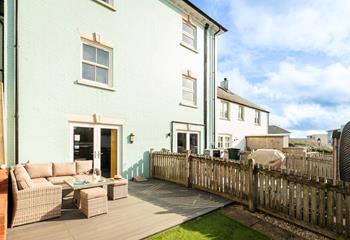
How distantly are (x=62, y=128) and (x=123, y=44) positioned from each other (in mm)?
4646

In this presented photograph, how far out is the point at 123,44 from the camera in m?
9.63

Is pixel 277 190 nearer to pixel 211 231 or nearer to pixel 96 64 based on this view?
pixel 211 231

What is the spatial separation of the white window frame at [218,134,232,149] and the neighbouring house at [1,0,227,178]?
5.40 meters

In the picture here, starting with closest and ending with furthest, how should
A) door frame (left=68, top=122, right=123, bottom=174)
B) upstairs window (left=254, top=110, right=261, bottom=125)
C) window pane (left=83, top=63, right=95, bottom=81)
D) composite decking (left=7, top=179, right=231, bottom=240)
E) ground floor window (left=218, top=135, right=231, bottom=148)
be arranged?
composite decking (left=7, top=179, right=231, bottom=240), door frame (left=68, top=122, right=123, bottom=174), window pane (left=83, top=63, right=95, bottom=81), ground floor window (left=218, top=135, right=231, bottom=148), upstairs window (left=254, top=110, right=261, bottom=125)

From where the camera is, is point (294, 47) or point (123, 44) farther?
point (294, 47)

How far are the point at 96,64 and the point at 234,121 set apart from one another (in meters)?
15.2

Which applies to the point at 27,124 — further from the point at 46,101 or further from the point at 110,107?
the point at 110,107

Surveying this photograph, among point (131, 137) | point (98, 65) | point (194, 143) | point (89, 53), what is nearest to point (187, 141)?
point (194, 143)

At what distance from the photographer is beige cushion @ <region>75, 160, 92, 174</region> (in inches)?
298

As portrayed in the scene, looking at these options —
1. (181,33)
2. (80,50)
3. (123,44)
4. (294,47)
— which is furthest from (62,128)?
(294,47)

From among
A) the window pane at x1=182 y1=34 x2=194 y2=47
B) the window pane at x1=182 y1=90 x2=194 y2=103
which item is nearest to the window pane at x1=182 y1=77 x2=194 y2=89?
the window pane at x1=182 y1=90 x2=194 y2=103

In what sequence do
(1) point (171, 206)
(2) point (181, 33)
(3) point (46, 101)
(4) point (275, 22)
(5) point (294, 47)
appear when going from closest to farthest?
(1) point (171, 206)
(3) point (46, 101)
(4) point (275, 22)
(2) point (181, 33)
(5) point (294, 47)

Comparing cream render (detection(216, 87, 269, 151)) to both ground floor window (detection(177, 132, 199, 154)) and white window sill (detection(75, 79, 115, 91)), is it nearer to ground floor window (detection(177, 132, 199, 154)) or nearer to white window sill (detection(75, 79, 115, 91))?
ground floor window (detection(177, 132, 199, 154))

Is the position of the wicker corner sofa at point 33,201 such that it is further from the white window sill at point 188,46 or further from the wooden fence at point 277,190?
the white window sill at point 188,46
